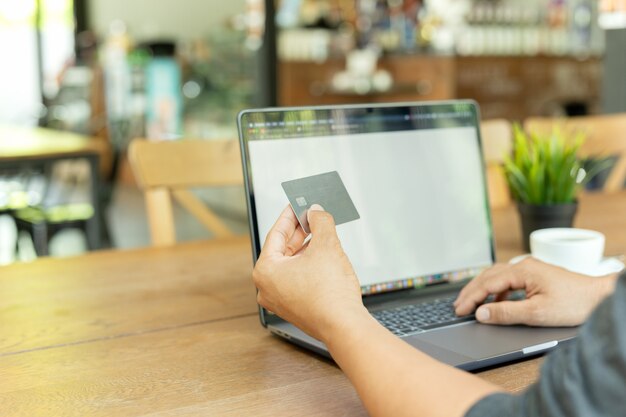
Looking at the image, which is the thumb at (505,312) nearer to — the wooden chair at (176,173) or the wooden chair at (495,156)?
the wooden chair at (176,173)

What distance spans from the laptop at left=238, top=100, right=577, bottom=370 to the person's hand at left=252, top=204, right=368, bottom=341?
95mm

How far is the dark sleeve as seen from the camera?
1.49 ft

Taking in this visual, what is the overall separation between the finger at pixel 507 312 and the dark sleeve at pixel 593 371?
0.37 metres

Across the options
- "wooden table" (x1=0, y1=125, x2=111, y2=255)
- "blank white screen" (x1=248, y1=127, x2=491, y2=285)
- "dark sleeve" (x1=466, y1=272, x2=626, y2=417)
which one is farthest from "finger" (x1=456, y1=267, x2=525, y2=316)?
"wooden table" (x1=0, y1=125, x2=111, y2=255)

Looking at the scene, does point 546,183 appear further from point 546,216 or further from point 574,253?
point 574,253

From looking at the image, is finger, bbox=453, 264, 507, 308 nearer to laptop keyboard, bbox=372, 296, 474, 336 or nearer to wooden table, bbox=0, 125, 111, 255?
laptop keyboard, bbox=372, 296, 474, 336

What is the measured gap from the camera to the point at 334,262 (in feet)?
2.23

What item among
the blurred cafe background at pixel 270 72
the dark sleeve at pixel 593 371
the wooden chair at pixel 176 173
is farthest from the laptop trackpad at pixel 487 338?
the blurred cafe background at pixel 270 72

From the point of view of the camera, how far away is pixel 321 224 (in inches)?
27.7

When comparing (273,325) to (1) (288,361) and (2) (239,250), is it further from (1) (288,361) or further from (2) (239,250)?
(2) (239,250)

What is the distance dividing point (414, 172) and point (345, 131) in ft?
0.37

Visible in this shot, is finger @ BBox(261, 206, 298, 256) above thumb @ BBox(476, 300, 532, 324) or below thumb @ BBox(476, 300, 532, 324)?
above

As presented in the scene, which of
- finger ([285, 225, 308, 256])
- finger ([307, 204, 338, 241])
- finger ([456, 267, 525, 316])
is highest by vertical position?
finger ([307, 204, 338, 241])

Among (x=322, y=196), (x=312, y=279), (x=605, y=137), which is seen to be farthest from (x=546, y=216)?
(x=605, y=137)
